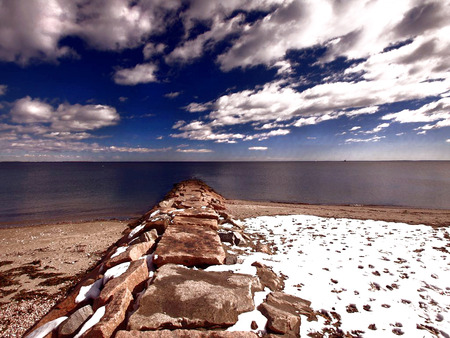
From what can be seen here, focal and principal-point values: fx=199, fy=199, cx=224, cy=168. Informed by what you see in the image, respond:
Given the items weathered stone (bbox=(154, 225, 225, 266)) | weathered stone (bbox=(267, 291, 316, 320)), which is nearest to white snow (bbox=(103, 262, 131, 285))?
weathered stone (bbox=(154, 225, 225, 266))

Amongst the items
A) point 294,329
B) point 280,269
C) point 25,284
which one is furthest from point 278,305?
point 25,284

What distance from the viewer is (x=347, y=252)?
747 cm

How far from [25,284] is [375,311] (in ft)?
40.9

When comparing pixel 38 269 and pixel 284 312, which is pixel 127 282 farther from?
pixel 38 269

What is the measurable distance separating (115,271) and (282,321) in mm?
4078

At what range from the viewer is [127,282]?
436cm

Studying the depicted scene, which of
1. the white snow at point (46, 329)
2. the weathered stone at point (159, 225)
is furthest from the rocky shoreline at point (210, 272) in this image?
the white snow at point (46, 329)

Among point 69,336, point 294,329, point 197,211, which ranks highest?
point 197,211

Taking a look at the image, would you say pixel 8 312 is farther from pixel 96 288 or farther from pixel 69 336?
pixel 69 336

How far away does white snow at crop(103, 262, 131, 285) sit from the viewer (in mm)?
4902

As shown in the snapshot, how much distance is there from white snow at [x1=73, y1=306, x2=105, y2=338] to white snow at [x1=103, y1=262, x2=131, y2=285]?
106 centimetres

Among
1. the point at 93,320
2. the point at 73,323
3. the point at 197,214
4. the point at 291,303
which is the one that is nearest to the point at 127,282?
the point at 93,320

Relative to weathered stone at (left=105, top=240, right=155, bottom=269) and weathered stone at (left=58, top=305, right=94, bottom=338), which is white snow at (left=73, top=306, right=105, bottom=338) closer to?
weathered stone at (left=58, top=305, right=94, bottom=338)

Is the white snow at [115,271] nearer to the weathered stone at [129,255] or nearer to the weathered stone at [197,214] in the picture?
the weathered stone at [129,255]
